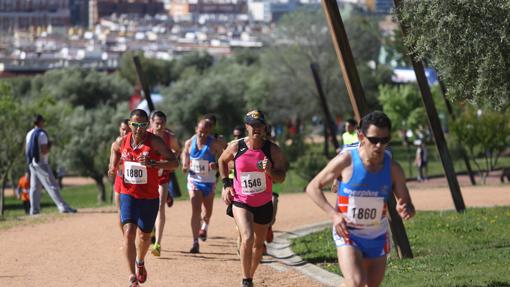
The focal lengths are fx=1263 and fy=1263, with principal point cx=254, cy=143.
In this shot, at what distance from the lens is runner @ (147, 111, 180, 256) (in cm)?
1608

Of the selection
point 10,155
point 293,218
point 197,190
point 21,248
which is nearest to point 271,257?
point 197,190

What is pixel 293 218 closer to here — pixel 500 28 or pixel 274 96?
pixel 500 28

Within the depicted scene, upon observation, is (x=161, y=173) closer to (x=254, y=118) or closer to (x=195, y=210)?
(x=195, y=210)

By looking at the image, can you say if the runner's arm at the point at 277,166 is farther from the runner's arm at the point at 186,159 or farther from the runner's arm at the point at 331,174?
the runner's arm at the point at 186,159

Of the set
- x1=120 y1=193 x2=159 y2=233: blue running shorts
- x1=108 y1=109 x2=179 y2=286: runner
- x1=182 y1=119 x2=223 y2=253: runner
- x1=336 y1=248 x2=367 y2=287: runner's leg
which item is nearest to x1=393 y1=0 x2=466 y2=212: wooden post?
x1=182 y1=119 x2=223 y2=253: runner

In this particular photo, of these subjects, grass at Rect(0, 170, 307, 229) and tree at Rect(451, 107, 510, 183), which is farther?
tree at Rect(451, 107, 510, 183)

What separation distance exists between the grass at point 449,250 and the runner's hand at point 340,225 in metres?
2.95

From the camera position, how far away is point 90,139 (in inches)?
2591

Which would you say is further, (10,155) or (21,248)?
(10,155)

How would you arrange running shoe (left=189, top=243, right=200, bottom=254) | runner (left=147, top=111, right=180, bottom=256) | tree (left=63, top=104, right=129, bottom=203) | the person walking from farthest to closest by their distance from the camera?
tree (left=63, top=104, right=129, bottom=203)
the person walking
running shoe (left=189, top=243, right=200, bottom=254)
runner (left=147, top=111, right=180, bottom=256)

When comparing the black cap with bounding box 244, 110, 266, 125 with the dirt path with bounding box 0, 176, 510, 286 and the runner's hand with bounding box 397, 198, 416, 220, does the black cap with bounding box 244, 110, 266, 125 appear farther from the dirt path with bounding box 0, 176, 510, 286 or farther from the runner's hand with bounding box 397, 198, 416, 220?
the runner's hand with bounding box 397, 198, 416, 220

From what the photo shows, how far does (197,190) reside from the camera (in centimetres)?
1697

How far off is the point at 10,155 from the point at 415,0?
31371mm

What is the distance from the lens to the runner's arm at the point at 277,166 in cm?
1290
